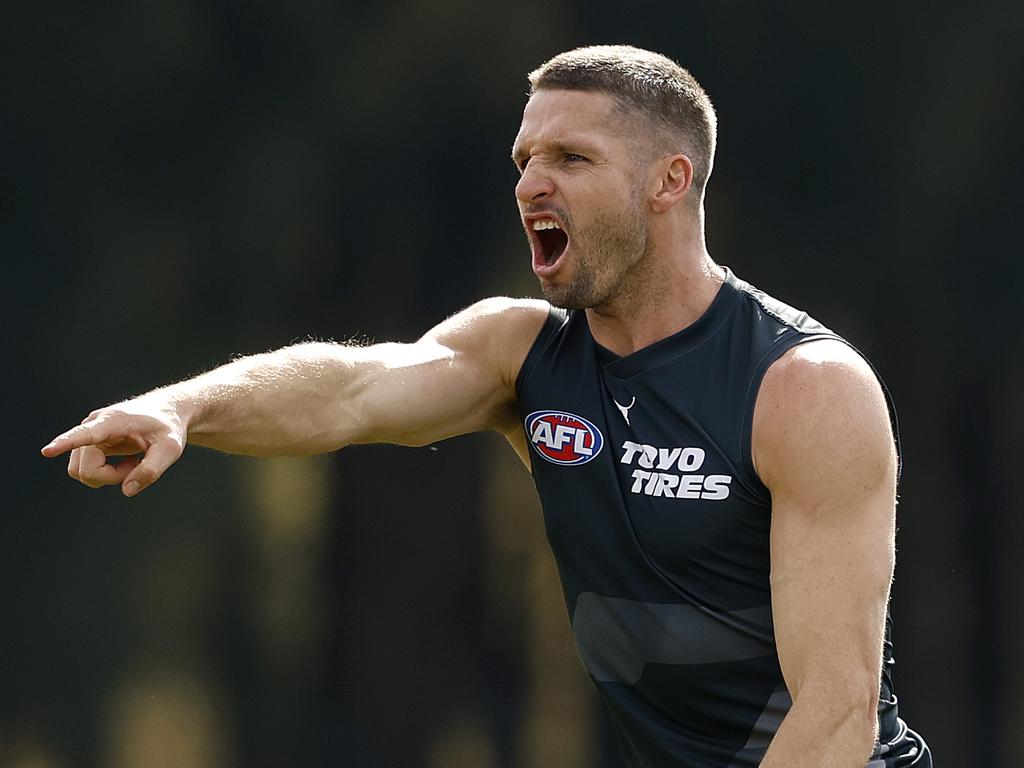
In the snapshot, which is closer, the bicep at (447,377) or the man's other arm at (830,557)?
the man's other arm at (830,557)

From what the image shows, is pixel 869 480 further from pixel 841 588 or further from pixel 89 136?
pixel 89 136

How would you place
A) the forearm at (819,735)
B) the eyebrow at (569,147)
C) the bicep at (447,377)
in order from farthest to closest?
Answer: 1. the bicep at (447,377)
2. the eyebrow at (569,147)
3. the forearm at (819,735)

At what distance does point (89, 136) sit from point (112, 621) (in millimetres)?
1183

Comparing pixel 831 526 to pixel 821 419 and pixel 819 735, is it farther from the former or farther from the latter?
pixel 819 735

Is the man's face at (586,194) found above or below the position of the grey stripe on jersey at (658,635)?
above

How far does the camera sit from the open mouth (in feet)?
9.38

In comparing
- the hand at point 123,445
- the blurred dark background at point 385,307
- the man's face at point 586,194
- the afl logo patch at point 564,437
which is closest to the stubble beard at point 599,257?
the man's face at point 586,194

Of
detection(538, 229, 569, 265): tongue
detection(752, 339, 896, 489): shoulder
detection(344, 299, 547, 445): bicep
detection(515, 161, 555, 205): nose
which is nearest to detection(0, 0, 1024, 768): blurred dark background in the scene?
detection(344, 299, 547, 445): bicep

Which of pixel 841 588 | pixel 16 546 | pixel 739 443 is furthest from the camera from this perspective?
pixel 16 546

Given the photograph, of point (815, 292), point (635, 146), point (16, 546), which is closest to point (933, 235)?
point (815, 292)

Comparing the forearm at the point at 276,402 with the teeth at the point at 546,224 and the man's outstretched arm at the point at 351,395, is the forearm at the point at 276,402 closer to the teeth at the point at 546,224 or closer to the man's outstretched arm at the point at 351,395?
the man's outstretched arm at the point at 351,395

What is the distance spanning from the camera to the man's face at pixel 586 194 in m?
2.82

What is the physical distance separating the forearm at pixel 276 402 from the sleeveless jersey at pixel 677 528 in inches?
14.5

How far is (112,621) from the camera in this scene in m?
3.82
